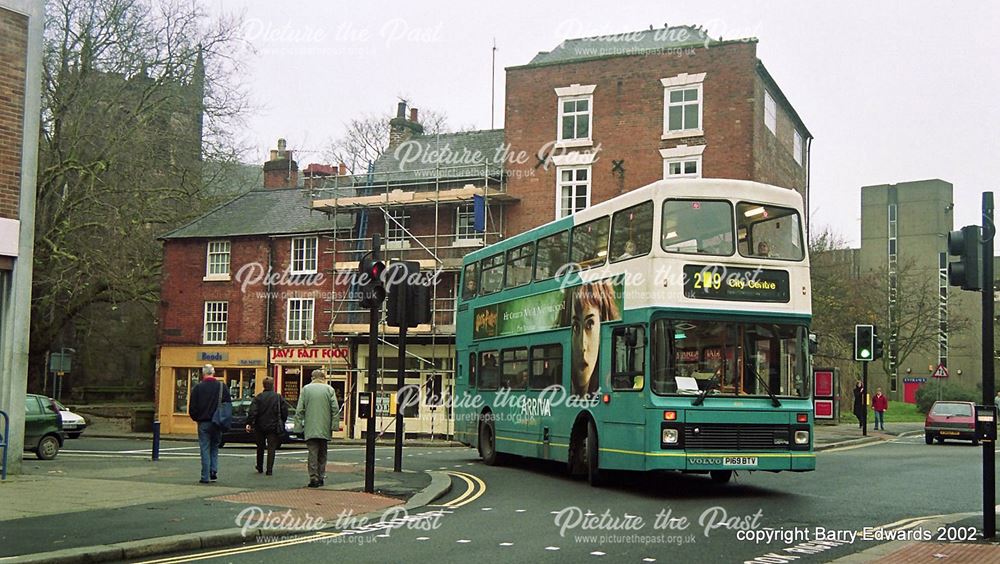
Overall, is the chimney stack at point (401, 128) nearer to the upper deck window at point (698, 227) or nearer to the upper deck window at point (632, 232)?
the upper deck window at point (632, 232)

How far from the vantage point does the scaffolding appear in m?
40.6

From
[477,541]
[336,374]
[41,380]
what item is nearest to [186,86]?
[336,374]

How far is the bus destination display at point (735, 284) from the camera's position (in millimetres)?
14812

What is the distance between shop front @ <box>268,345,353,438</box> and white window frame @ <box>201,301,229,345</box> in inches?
114

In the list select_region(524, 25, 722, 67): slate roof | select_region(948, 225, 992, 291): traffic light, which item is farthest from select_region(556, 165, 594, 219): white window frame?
select_region(948, 225, 992, 291): traffic light

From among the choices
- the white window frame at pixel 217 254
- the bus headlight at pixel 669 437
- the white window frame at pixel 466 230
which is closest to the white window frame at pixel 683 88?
the white window frame at pixel 466 230

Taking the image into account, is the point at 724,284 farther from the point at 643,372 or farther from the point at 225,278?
the point at 225,278

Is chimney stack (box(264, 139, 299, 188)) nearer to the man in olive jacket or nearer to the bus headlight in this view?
the man in olive jacket

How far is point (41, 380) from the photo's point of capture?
54500 mm

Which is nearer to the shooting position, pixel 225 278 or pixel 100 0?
pixel 100 0

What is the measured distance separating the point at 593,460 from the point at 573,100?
25081mm

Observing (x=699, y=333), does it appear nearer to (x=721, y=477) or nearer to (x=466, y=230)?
(x=721, y=477)

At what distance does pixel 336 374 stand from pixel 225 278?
22.5ft

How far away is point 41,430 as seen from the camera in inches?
937
